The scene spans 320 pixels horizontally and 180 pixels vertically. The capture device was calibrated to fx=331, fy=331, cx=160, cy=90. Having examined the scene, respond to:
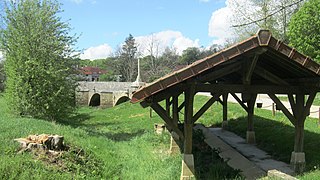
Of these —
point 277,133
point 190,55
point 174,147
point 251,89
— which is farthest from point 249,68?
point 190,55

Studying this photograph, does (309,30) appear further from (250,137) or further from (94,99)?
(94,99)

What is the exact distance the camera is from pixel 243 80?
27.7 feet

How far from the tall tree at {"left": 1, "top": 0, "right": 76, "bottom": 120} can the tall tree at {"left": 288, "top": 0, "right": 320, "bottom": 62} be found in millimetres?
17519

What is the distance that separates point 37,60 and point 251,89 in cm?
1310

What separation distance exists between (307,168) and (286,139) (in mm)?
2801

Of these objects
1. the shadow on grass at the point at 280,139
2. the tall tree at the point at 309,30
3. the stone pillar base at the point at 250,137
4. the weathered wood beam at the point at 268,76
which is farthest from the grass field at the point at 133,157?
the tall tree at the point at 309,30

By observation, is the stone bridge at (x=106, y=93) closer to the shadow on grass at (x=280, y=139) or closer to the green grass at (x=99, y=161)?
the shadow on grass at (x=280, y=139)

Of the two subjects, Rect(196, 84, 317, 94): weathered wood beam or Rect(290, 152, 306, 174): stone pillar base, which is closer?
Rect(196, 84, 317, 94): weathered wood beam

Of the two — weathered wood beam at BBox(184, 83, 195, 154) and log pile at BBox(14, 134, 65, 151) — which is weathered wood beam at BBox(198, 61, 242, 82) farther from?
log pile at BBox(14, 134, 65, 151)

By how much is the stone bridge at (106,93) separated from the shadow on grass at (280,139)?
24374 mm

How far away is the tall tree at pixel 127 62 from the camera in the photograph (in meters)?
66.2

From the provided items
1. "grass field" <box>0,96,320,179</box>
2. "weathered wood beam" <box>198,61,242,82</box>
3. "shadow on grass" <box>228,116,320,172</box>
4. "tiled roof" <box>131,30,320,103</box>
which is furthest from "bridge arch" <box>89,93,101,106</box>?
"tiled roof" <box>131,30,320,103</box>

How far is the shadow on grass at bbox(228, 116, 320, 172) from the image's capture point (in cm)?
944

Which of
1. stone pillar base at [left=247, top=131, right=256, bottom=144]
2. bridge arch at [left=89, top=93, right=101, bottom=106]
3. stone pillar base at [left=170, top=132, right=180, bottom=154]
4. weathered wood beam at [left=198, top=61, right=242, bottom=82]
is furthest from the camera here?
bridge arch at [left=89, top=93, right=101, bottom=106]
